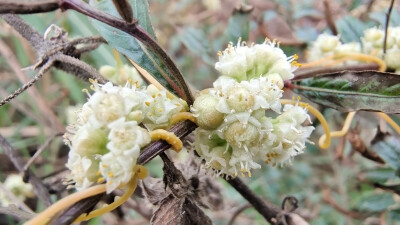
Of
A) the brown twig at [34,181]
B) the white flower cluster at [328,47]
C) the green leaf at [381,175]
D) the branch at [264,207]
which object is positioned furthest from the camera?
the green leaf at [381,175]

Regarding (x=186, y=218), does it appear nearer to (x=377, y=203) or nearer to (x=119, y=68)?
(x=119, y=68)

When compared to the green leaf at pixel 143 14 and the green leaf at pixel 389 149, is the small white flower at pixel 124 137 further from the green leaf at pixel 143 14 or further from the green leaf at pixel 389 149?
the green leaf at pixel 389 149

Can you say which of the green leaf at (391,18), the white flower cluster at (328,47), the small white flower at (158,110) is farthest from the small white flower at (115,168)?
the green leaf at (391,18)

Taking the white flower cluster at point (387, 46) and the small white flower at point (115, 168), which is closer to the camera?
the small white flower at point (115, 168)

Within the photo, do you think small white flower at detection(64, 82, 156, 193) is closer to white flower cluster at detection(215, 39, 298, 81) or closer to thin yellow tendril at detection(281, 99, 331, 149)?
white flower cluster at detection(215, 39, 298, 81)

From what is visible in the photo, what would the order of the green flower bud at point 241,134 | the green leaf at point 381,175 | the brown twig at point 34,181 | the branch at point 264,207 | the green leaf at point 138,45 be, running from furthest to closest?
the green leaf at point 381,175 → the brown twig at point 34,181 → the branch at point 264,207 → the green leaf at point 138,45 → the green flower bud at point 241,134

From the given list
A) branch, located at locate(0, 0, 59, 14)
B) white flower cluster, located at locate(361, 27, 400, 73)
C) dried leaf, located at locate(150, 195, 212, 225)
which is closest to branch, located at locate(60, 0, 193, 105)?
branch, located at locate(0, 0, 59, 14)

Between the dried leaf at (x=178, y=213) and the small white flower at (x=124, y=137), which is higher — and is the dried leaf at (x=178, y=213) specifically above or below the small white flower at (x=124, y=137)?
below
